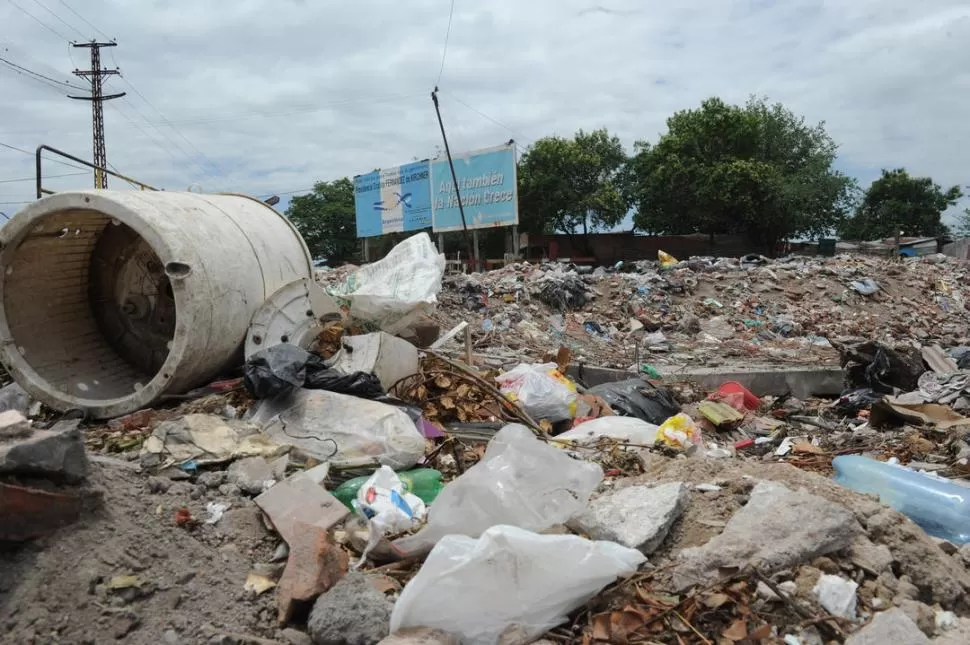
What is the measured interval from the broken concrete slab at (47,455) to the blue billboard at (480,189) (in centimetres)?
2006

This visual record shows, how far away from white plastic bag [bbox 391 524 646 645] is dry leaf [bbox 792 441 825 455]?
9.69 ft

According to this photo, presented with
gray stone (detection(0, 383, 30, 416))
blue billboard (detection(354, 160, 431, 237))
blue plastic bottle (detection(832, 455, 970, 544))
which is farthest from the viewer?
blue billboard (detection(354, 160, 431, 237))

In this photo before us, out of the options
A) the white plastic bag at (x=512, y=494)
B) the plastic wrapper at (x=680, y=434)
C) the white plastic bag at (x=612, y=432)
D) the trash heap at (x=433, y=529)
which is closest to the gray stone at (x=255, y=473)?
the trash heap at (x=433, y=529)

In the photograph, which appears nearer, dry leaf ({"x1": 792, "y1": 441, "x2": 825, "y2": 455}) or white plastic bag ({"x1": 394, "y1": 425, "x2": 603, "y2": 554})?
white plastic bag ({"x1": 394, "y1": 425, "x2": 603, "y2": 554})

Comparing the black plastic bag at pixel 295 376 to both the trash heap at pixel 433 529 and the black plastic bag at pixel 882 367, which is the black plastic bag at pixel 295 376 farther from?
the black plastic bag at pixel 882 367

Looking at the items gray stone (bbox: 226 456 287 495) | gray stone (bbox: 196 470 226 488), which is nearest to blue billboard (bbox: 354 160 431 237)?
gray stone (bbox: 226 456 287 495)

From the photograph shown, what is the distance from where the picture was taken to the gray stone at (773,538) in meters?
2.27

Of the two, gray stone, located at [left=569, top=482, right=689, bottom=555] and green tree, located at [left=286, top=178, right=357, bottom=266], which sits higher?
green tree, located at [left=286, top=178, right=357, bottom=266]

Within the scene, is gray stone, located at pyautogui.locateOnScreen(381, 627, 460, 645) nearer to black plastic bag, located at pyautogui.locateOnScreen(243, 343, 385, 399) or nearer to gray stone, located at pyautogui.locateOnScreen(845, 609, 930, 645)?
gray stone, located at pyautogui.locateOnScreen(845, 609, 930, 645)

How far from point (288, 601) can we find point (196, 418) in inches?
75.1

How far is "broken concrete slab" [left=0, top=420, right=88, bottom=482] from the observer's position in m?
2.25

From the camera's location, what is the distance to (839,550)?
7.85 feet

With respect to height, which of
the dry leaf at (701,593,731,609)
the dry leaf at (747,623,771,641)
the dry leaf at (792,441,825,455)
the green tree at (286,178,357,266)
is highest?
the green tree at (286,178,357,266)

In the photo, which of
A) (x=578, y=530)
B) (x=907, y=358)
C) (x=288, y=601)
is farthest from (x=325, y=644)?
(x=907, y=358)
